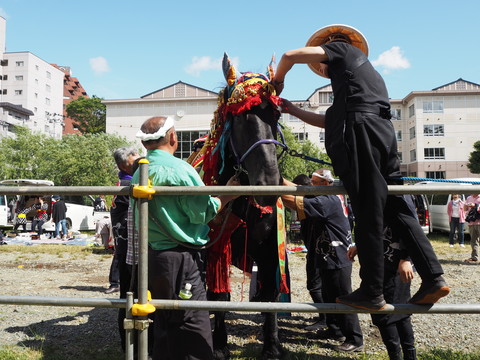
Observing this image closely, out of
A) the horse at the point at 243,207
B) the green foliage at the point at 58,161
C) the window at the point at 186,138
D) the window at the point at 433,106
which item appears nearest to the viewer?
the horse at the point at 243,207

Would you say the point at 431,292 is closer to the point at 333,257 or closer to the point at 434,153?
the point at 333,257

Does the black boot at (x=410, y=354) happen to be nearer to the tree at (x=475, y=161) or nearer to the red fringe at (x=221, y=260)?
the red fringe at (x=221, y=260)

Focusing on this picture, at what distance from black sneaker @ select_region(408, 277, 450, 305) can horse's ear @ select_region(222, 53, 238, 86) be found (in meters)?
2.16

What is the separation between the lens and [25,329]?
15.8ft

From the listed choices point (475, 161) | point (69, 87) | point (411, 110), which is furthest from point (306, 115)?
point (69, 87)

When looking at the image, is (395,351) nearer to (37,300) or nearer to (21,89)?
(37,300)

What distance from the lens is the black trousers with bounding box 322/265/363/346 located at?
13.6 ft

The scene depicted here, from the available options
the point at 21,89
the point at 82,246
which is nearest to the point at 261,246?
the point at 82,246

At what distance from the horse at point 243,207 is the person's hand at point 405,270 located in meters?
1.03

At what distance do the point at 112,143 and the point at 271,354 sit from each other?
33.7m

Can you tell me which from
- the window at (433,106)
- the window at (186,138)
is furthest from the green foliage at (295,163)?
the window at (433,106)

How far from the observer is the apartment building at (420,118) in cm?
4741

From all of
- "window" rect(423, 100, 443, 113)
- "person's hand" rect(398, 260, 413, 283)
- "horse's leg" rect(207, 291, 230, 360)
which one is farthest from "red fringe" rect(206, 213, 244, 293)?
"window" rect(423, 100, 443, 113)

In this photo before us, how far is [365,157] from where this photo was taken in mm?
2154
